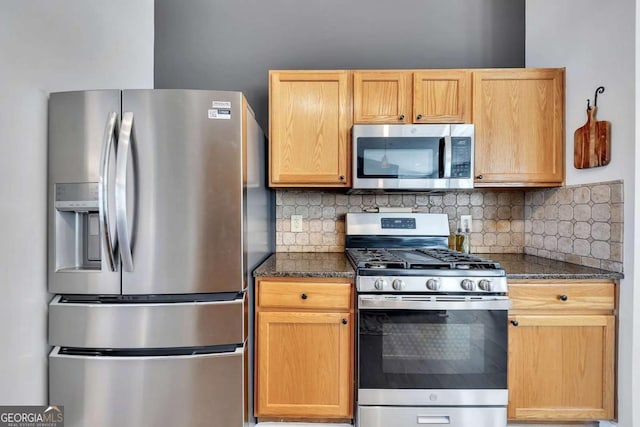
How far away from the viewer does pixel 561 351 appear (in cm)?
166

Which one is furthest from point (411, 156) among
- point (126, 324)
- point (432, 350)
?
point (126, 324)

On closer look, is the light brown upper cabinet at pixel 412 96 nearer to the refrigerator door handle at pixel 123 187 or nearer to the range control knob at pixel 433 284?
the range control knob at pixel 433 284

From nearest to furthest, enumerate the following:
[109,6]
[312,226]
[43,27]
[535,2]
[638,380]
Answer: [43,27]
[638,380]
[109,6]
[535,2]
[312,226]

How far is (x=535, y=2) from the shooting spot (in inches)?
89.1

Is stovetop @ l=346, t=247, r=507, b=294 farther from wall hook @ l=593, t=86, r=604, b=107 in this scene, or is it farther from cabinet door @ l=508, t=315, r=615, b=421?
wall hook @ l=593, t=86, r=604, b=107

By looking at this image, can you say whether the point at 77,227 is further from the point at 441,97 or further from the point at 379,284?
the point at 441,97

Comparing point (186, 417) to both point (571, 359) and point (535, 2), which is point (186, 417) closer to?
point (571, 359)

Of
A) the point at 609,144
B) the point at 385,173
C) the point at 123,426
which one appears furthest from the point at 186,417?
the point at 609,144

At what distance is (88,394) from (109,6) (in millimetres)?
2081

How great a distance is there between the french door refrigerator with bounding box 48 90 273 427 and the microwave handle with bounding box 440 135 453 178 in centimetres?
123

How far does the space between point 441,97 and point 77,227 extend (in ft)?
7.06

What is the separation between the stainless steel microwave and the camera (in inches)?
77.5

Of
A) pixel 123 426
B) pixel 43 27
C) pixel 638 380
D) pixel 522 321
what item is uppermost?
pixel 43 27

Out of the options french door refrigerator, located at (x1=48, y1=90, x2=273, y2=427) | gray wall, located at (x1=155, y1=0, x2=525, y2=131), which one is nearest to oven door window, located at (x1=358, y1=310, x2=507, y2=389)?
french door refrigerator, located at (x1=48, y1=90, x2=273, y2=427)
